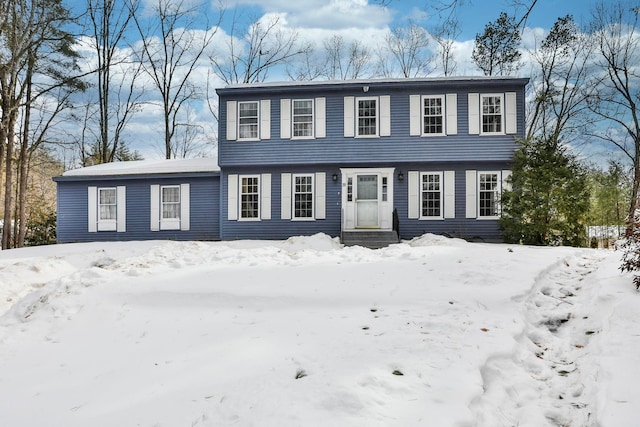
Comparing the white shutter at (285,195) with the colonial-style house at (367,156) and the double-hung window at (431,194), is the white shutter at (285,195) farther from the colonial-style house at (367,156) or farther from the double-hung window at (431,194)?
the double-hung window at (431,194)

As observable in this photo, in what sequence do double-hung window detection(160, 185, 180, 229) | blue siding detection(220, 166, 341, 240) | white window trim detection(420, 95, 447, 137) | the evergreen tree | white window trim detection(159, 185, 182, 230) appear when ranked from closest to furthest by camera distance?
the evergreen tree < white window trim detection(420, 95, 447, 137) < blue siding detection(220, 166, 341, 240) < white window trim detection(159, 185, 182, 230) < double-hung window detection(160, 185, 180, 229)

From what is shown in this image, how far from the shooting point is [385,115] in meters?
15.2

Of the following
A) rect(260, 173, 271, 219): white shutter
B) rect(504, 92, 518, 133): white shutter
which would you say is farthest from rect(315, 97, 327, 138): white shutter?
rect(504, 92, 518, 133): white shutter

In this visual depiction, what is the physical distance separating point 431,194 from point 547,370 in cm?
1138

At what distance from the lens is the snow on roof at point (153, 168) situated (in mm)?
16719

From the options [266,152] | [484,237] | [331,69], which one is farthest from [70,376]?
[331,69]

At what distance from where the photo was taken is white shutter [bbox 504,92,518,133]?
14.8 metres

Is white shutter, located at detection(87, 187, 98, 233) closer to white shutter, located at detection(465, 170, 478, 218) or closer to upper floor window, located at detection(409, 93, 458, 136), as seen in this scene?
upper floor window, located at detection(409, 93, 458, 136)

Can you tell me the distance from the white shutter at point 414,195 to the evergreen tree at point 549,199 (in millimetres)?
3076

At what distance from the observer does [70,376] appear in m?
4.28

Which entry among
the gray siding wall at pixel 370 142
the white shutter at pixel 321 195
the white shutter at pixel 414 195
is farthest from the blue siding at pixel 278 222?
the white shutter at pixel 414 195

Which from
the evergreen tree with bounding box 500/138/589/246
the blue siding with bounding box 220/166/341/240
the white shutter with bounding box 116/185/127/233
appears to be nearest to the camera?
the evergreen tree with bounding box 500/138/589/246

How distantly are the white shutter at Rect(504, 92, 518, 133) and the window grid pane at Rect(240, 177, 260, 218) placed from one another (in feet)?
30.6

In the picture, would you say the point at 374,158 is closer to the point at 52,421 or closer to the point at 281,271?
the point at 281,271
